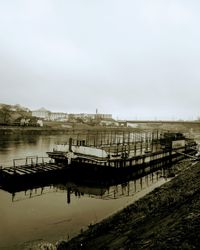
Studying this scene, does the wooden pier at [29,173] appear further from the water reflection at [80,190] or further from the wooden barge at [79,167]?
the water reflection at [80,190]

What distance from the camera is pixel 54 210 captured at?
18.8m

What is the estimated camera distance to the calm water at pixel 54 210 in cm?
1438

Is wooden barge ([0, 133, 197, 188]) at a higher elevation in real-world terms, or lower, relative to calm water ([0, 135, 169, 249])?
higher

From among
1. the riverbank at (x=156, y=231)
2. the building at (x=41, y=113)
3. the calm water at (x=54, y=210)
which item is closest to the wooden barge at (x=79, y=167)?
the calm water at (x=54, y=210)

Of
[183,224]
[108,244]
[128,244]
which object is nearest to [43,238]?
[108,244]

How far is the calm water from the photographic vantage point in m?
14.4

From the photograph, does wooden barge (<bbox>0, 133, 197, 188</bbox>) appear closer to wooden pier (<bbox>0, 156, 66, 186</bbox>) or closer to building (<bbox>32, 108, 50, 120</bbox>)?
wooden pier (<bbox>0, 156, 66, 186</bbox>)

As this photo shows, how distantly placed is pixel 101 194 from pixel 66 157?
29.9 ft

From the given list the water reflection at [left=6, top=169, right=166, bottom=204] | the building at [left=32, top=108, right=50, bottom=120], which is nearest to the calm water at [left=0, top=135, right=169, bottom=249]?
the water reflection at [left=6, top=169, right=166, bottom=204]

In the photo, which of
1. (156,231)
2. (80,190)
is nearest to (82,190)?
(80,190)

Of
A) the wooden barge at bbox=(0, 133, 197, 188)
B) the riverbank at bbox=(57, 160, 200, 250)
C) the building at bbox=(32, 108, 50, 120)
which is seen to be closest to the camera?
the riverbank at bbox=(57, 160, 200, 250)

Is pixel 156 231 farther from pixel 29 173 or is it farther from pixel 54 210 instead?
pixel 29 173

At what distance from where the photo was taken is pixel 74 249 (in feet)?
33.9

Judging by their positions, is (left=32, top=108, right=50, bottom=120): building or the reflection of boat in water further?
(left=32, top=108, right=50, bottom=120): building
